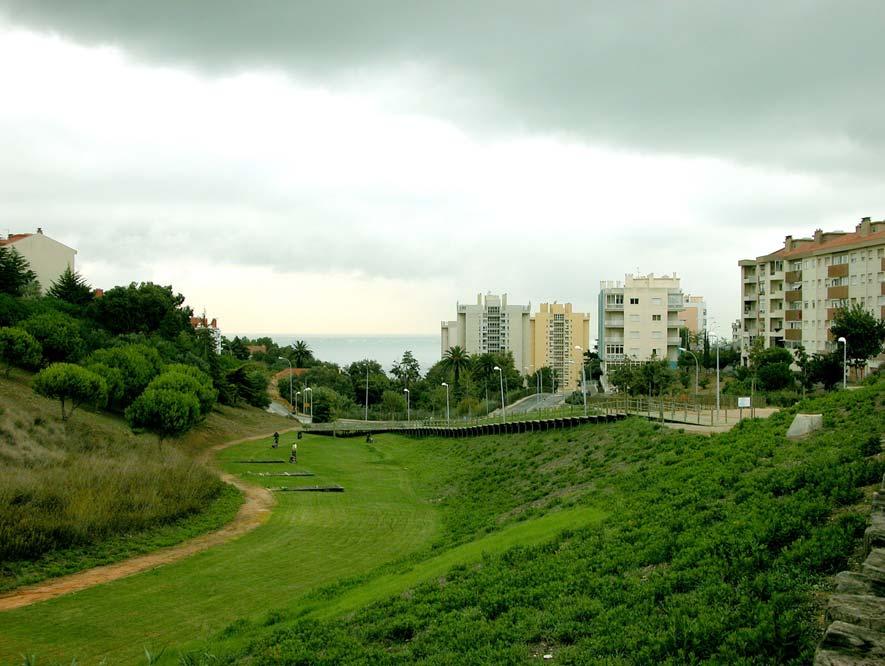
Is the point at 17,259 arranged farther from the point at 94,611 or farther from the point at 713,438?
the point at 713,438

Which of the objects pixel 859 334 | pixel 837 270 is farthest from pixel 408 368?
pixel 859 334

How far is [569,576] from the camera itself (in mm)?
12609

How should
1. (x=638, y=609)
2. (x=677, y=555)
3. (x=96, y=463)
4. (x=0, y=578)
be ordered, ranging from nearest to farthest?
(x=638, y=609) → (x=677, y=555) → (x=0, y=578) → (x=96, y=463)

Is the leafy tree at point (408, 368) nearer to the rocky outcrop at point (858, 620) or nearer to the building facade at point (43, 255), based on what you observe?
the building facade at point (43, 255)

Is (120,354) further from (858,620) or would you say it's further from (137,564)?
(858,620)

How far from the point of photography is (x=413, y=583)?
50.4 feet

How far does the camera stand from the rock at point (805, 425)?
1933cm

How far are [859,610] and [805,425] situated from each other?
44.7ft

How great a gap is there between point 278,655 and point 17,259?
76.5 m

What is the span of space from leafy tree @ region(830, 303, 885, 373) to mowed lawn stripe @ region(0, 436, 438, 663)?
35.7 metres

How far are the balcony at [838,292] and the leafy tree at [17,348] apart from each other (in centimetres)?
6830

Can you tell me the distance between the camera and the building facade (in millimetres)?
87938

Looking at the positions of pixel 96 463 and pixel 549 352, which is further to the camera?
pixel 549 352

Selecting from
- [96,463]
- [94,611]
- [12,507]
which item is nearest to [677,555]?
[94,611]
